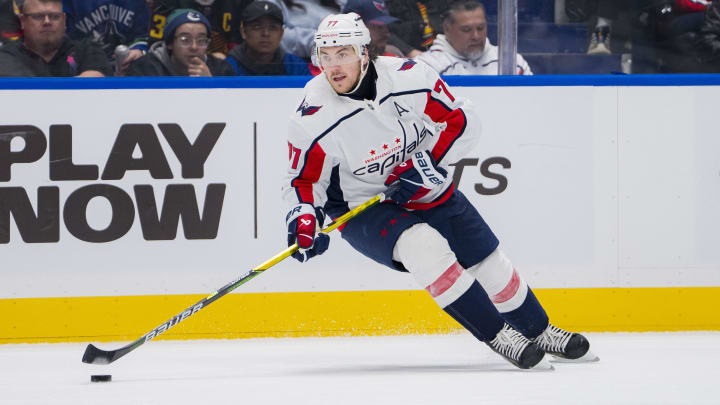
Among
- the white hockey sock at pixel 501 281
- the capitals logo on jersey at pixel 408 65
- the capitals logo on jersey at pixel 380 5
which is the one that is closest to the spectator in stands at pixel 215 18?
the capitals logo on jersey at pixel 380 5

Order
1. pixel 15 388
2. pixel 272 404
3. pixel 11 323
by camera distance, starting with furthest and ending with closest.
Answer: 1. pixel 11 323
2. pixel 15 388
3. pixel 272 404

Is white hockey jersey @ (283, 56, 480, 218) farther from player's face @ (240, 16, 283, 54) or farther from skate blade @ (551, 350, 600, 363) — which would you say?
player's face @ (240, 16, 283, 54)

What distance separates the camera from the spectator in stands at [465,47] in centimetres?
396

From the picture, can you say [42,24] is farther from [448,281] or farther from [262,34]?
[448,281]

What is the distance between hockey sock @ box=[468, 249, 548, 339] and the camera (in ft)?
10.3

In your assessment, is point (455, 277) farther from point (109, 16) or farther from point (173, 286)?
point (109, 16)

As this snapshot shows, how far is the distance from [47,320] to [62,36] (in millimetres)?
977

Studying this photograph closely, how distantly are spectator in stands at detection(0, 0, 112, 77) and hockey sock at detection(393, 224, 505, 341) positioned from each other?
1444 mm

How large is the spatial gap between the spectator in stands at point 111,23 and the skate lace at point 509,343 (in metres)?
1.69

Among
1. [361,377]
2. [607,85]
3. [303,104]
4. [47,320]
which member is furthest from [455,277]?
[47,320]

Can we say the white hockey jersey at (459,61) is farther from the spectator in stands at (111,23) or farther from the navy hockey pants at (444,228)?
the spectator in stands at (111,23)

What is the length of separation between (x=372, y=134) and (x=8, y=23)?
150 centimetres

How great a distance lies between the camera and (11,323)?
377 cm

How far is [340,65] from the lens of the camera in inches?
117
